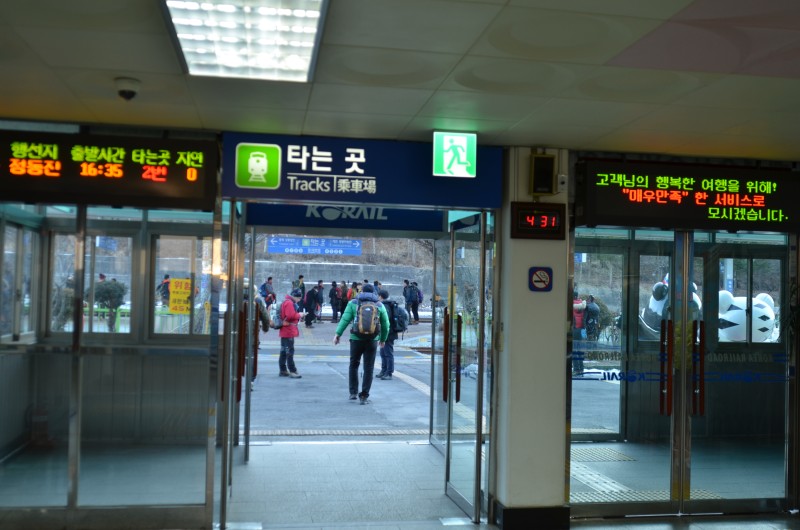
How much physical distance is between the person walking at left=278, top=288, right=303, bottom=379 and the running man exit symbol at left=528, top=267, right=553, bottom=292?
19.4ft

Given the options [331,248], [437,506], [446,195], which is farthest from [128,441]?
[331,248]

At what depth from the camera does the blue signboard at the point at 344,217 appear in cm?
618

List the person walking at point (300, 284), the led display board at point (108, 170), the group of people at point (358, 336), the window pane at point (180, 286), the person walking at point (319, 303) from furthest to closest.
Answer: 1. the person walking at point (319, 303)
2. the person walking at point (300, 284)
3. the group of people at point (358, 336)
4. the window pane at point (180, 286)
5. the led display board at point (108, 170)

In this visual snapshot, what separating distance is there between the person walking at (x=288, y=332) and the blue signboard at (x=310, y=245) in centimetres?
307

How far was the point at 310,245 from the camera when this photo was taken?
51.6 feet

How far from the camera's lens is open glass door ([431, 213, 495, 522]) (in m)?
5.04

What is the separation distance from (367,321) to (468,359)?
3.54 metres

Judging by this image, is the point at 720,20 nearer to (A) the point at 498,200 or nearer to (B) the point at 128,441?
(A) the point at 498,200

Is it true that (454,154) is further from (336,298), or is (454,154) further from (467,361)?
(336,298)

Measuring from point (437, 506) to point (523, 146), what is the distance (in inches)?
104

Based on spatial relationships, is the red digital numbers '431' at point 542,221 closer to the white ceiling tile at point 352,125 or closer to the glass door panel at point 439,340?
the white ceiling tile at point 352,125

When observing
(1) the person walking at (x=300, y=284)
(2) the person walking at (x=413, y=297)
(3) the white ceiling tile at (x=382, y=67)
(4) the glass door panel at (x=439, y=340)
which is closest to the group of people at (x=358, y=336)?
(4) the glass door panel at (x=439, y=340)

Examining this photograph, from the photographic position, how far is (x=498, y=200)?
4852 mm

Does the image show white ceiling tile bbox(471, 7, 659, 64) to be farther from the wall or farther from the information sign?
the information sign
